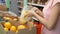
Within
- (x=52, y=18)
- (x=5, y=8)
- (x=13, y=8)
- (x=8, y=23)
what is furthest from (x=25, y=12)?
(x=13, y=8)

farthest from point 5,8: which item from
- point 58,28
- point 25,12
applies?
point 58,28

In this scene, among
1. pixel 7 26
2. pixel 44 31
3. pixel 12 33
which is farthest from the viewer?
pixel 44 31

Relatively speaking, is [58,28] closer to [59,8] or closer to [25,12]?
[59,8]

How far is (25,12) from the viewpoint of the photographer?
1.25 metres

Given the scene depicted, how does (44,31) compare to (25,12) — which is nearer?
(25,12)

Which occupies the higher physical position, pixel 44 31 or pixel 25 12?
pixel 25 12

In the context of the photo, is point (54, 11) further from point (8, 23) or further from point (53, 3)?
point (8, 23)

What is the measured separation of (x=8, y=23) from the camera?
1.22m

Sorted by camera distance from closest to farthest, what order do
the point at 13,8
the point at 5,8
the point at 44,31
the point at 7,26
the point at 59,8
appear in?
1. the point at 59,8
2. the point at 7,26
3. the point at 44,31
4. the point at 5,8
5. the point at 13,8

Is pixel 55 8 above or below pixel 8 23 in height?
above

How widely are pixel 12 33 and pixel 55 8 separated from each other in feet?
1.32

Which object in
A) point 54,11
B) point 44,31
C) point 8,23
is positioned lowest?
point 44,31

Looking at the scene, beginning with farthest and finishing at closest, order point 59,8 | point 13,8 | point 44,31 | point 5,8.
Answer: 1. point 13,8
2. point 5,8
3. point 44,31
4. point 59,8

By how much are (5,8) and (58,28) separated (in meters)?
1.15
